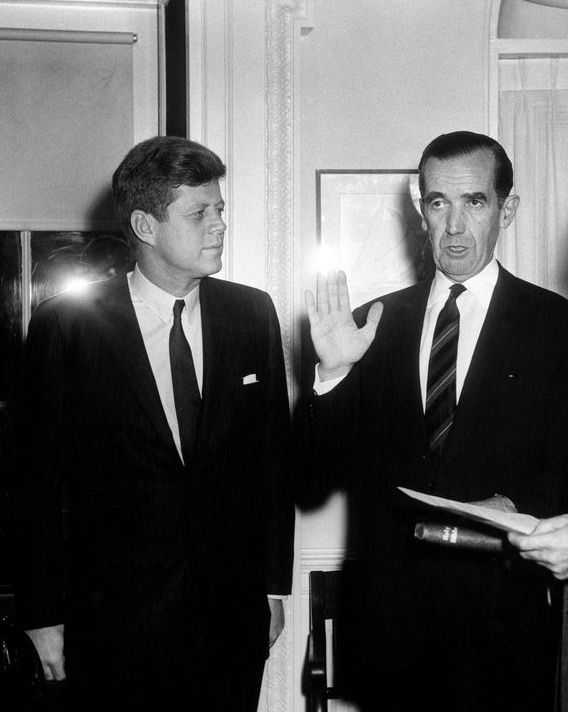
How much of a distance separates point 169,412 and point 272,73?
1.43 meters

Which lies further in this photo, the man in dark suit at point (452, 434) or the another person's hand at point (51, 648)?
the another person's hand at point (51, 648)

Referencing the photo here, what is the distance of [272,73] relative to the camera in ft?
9.90

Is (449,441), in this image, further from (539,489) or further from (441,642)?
(441,642)

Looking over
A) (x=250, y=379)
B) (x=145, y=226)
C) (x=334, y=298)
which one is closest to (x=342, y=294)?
(x=334, y=298)

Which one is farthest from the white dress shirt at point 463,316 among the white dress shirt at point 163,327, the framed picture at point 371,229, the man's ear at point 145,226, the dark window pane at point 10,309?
the dark window pane at point 10,309

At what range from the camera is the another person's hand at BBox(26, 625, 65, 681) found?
86.4 inches

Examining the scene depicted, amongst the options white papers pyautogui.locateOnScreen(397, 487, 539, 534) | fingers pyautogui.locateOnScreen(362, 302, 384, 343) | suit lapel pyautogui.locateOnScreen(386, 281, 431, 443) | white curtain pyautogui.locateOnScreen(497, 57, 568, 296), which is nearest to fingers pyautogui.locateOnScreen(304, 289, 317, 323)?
fingers pyautogui.locateOnScreen(362, 302, 384, 343)

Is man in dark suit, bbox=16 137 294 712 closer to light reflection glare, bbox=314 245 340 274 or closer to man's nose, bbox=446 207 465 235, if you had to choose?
man's nose, bbox=446 207 465 235

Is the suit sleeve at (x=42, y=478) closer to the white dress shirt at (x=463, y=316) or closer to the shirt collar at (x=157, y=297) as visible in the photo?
the shirt collar at (x=157, y=297)

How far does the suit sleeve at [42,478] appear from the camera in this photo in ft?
7.09

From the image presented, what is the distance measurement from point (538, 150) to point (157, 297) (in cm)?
189

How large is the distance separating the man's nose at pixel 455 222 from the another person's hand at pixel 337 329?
27 centimetres

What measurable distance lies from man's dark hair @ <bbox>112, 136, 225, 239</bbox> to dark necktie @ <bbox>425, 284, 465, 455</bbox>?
741 millimetres

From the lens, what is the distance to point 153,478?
2.14 metres
